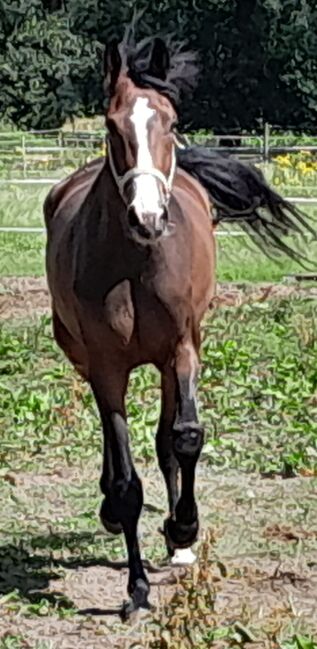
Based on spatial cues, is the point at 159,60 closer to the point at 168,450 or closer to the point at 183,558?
the point at 168,450

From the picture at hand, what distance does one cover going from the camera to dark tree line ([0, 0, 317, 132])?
41.5m

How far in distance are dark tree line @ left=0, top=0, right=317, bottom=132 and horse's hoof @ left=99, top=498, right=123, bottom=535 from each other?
34.6 meters

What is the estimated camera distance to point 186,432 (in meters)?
5.85

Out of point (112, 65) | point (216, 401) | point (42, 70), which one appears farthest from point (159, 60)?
point (42, 70)

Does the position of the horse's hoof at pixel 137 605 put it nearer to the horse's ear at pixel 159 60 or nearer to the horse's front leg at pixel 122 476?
the horse's front leg at pixel 122 476

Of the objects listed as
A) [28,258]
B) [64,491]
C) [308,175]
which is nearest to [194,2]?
[308,175]

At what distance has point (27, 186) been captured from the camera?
25219 millimetres

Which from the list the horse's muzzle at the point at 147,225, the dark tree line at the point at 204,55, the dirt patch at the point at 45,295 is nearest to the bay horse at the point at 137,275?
the horse's muzzle at the point at 147,225

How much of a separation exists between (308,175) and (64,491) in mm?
19726

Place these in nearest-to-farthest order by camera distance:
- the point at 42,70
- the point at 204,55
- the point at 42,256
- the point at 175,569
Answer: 1. the point at 175,569
2. the point at 42,256
3. the point at 204,55
4. the point at 42,70

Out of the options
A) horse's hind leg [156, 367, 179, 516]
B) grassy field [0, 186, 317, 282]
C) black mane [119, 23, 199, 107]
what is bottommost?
grassy field [0, 186, 317, 282]

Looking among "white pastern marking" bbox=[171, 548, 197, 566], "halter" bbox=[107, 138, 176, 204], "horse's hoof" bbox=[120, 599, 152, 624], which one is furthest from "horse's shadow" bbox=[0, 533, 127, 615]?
"halter" bbox=[107, 138, 176, 204]

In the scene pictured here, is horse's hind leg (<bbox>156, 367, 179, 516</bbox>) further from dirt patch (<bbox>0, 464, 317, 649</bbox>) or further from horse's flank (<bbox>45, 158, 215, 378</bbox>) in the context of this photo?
horse's flank (<bbox>45, 158, 215, 378</bbox>)

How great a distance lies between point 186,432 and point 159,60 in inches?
57.6
